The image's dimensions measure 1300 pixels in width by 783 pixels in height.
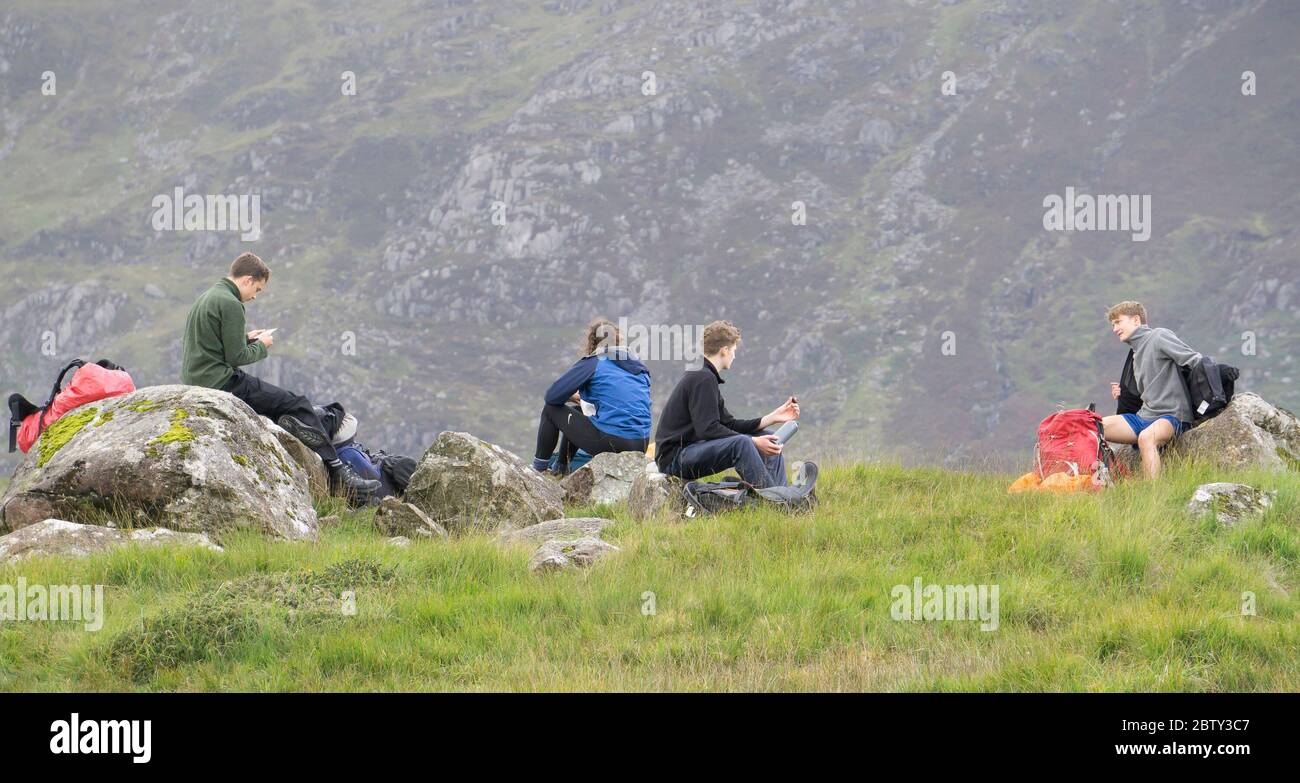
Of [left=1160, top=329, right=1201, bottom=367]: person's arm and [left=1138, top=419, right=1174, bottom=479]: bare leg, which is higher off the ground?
[left=1160, top=329, right=1201, bottom=367]: person's arm

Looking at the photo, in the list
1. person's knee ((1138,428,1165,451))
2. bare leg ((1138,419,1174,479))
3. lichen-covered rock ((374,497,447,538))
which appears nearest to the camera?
lichen-covered rock ((374,497,447,538))

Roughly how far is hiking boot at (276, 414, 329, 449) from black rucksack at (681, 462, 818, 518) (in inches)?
185

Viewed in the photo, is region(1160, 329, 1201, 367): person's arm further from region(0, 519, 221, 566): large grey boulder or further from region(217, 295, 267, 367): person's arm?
region(0, 519, 221, 566): large grey boulder

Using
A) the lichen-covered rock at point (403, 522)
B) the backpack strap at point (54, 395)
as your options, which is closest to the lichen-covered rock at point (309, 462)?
the lichen-covered rock at point (403, 522)

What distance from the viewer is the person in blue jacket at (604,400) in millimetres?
16547

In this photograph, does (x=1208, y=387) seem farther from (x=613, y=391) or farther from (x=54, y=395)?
(x=54, y=395)

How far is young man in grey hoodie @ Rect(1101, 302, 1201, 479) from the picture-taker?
541 inches

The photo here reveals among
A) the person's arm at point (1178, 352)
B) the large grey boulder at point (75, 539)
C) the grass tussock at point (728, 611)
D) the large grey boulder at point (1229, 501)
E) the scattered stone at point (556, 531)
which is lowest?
the grass tussock at point (728, 611)

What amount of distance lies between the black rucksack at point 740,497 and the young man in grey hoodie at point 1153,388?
406 cm

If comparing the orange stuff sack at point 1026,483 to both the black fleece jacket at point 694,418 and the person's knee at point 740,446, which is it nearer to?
the person's knee at point 740,446

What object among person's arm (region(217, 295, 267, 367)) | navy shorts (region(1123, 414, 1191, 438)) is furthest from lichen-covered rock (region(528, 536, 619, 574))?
navy shorts (region(1123, 414, 1191, 438))

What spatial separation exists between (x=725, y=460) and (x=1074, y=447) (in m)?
4.03

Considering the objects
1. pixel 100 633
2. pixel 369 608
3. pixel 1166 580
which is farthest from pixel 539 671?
pixel 1166 580

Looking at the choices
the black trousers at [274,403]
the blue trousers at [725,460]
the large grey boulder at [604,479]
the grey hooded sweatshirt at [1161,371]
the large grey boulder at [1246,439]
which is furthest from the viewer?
the large grey boulder at [604,479]
